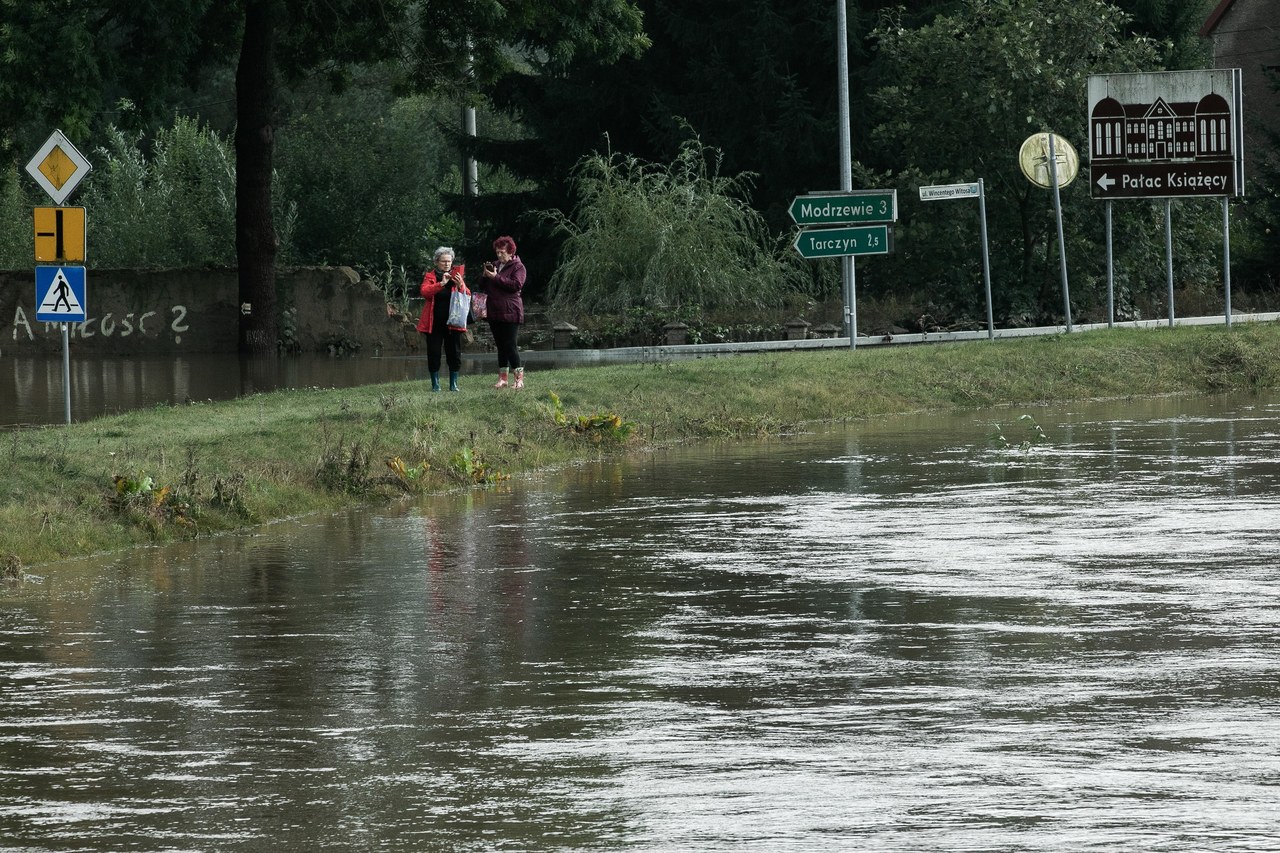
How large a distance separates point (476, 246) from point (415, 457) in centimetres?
3270

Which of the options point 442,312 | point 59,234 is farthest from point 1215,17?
point 59,234

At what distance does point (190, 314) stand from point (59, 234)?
17183 millimetres

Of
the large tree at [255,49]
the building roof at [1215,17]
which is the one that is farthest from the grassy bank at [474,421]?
the building roof at [1215,17]

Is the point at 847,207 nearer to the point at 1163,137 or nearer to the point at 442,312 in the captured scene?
the point at 1163,137

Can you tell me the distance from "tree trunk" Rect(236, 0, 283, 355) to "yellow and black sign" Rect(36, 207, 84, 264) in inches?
525

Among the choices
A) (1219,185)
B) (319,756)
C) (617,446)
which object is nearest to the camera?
(319,756)

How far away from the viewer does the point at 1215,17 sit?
68938 millimetres

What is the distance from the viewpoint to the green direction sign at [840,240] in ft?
94.1

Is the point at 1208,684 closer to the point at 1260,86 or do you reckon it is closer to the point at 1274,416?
the point at 1274,416

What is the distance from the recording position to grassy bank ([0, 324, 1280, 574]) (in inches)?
574

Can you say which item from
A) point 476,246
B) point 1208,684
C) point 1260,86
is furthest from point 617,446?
point 1260,86

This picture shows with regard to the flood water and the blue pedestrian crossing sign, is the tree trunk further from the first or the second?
the flood water

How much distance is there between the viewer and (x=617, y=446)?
20922mm

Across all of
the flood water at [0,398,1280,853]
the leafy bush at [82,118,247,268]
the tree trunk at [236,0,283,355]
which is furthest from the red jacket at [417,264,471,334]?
the leafy bush at [82,118,247,268]
